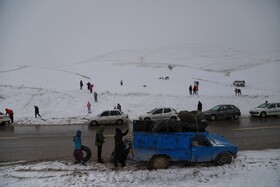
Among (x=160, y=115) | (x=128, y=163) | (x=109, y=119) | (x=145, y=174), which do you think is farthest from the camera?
(x=160, y=115)

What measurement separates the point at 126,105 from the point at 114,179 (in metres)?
19.4

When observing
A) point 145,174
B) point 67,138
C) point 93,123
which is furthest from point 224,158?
point 93,123

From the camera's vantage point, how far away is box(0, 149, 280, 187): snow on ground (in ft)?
30.6

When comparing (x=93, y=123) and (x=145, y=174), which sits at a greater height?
(x=93, y=123)

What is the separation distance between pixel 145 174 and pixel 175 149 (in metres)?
1.58

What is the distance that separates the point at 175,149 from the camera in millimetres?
10609

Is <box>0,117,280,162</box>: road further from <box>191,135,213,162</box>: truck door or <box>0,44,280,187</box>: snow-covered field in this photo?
<box>191,135,213,162</box>: truck door

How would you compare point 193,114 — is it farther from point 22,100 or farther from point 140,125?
point 22,100

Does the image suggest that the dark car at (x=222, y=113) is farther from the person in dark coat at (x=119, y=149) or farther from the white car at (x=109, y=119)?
the person in dark coat at (x=119, y=149)

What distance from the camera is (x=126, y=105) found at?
2897 cm

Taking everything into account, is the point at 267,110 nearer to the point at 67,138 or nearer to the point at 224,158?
the point at 224,158

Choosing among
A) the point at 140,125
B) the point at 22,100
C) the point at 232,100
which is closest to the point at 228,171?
the point at 140,125

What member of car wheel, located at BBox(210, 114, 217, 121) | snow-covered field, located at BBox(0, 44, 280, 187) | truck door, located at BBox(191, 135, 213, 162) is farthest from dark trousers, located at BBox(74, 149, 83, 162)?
car wheel, located at BBox(210, 114, 217, 121)

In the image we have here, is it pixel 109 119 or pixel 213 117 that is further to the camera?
pixel 213 117
